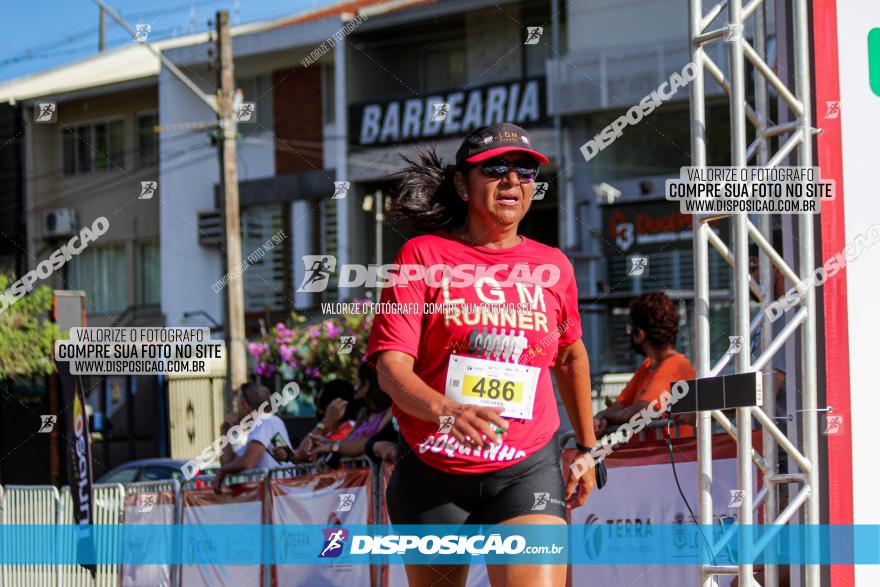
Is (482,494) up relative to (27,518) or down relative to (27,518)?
up

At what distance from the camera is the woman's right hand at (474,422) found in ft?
11.5

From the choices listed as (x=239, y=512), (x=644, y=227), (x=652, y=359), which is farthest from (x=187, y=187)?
(x=652, y=359)

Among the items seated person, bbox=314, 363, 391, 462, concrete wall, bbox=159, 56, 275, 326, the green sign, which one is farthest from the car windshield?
concrete wall, bbox=159, 56, 275, 326

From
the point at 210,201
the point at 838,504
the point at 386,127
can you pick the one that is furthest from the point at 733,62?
the point at 210,201

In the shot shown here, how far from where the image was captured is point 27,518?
9906mm

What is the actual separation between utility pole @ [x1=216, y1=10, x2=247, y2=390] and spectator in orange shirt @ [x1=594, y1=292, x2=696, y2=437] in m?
11.2

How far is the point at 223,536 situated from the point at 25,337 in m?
12.3

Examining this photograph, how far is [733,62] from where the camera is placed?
16.3ft

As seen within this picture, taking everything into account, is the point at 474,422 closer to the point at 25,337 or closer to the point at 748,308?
the point at 748,308

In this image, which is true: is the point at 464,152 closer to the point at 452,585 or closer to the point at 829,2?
the point at 452,585

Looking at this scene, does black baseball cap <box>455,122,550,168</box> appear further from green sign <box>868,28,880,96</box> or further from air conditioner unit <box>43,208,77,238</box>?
air conditioner unit <box>43,208,77,238</box>

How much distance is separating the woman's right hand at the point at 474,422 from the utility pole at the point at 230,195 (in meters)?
13.6

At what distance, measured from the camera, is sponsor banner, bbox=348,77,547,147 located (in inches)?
864

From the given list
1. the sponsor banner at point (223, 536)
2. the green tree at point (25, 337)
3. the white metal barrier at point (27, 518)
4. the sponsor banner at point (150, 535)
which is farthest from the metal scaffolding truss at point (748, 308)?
the green tree at point (25, 337)
